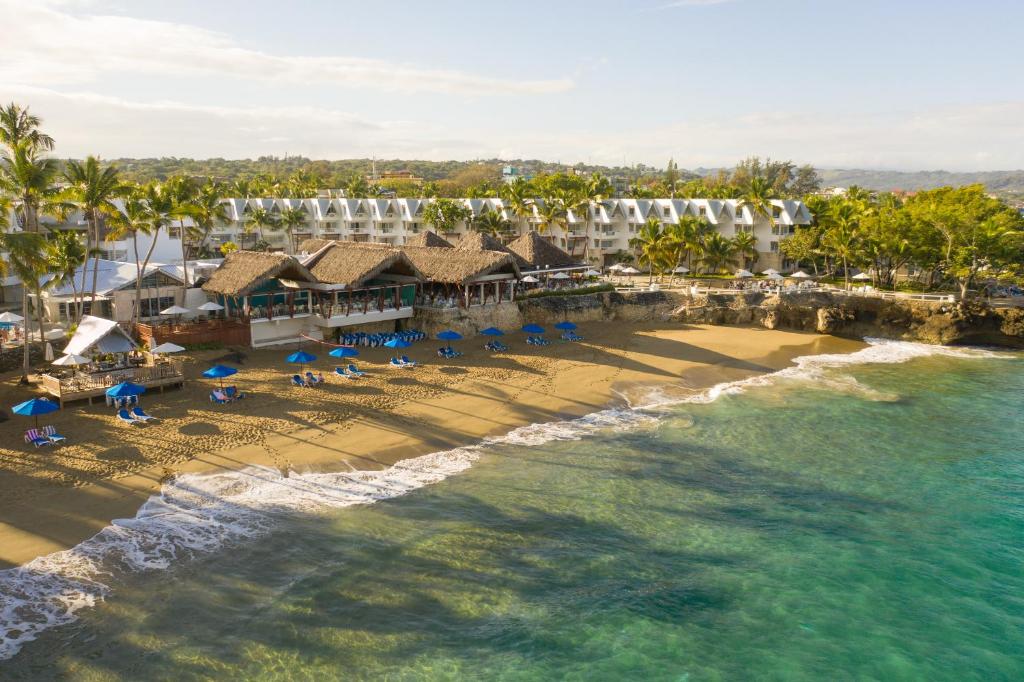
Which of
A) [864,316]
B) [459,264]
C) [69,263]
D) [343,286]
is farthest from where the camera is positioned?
[864,316]

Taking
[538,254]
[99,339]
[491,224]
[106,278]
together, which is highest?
[491,224]

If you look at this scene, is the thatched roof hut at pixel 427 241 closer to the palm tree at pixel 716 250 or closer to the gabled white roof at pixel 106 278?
the gabled white roof at pixel 106 278

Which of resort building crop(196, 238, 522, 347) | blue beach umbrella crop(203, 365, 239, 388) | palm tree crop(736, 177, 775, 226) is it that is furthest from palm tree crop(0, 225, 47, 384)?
palm tree crop(736, 177, 775, 226)

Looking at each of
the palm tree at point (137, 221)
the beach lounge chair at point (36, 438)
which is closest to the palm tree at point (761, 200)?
the palm tree at point (137, 221)

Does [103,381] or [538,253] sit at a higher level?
[538,253]

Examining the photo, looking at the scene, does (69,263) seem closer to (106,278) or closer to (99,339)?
(106,278)

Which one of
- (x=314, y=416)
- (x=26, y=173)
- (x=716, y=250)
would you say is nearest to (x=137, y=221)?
(x=26, y=173)

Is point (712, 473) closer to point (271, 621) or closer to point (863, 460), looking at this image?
point (863, 460)

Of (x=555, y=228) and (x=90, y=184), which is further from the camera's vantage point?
(x=555, y=228)

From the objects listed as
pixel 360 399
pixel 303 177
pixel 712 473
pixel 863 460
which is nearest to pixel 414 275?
pixel 360 399
